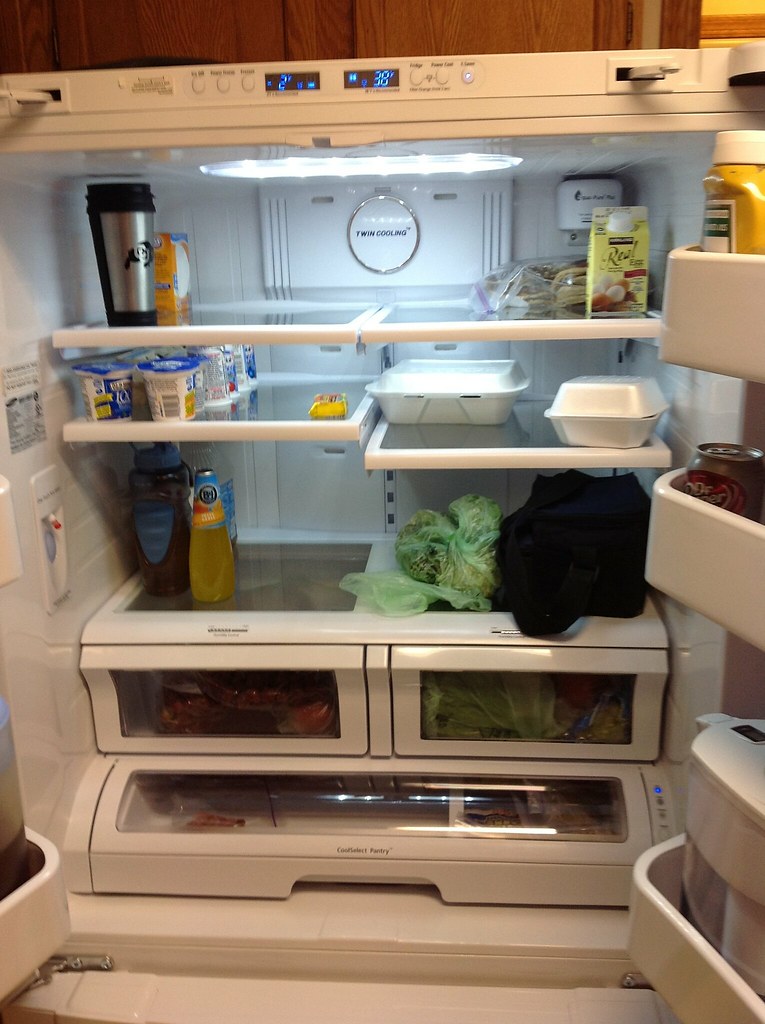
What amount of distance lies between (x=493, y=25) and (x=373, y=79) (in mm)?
187

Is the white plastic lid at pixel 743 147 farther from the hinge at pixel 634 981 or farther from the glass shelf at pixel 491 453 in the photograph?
the hinge at pixel 634 981

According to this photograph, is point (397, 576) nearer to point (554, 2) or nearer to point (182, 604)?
point (182, 604)

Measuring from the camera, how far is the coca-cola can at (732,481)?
96cm

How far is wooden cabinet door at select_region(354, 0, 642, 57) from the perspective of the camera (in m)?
1.25

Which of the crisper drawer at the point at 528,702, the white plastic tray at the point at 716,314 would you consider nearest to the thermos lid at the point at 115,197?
the crisper drawer at the point at 528,702

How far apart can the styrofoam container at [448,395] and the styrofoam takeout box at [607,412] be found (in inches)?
5.9

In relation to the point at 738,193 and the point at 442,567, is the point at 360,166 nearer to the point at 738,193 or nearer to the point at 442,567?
the point at 442,567

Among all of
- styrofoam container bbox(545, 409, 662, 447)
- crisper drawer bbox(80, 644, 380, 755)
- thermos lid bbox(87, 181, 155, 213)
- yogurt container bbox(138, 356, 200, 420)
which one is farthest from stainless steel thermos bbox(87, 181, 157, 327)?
styrofoam container bbox(545, 409, 662, 447)

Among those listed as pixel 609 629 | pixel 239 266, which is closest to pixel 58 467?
pixel 239 266

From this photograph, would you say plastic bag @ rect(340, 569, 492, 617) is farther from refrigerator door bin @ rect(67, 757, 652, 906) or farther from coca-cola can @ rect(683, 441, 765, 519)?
coca-cola can @ rect(683, 441, 765, 519)

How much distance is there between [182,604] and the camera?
1.73 meters

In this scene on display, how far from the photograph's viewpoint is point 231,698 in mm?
1687

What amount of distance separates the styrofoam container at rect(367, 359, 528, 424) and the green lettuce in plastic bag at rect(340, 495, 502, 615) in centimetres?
17

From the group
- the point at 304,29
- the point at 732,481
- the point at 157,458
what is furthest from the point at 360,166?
the point at 732,481
